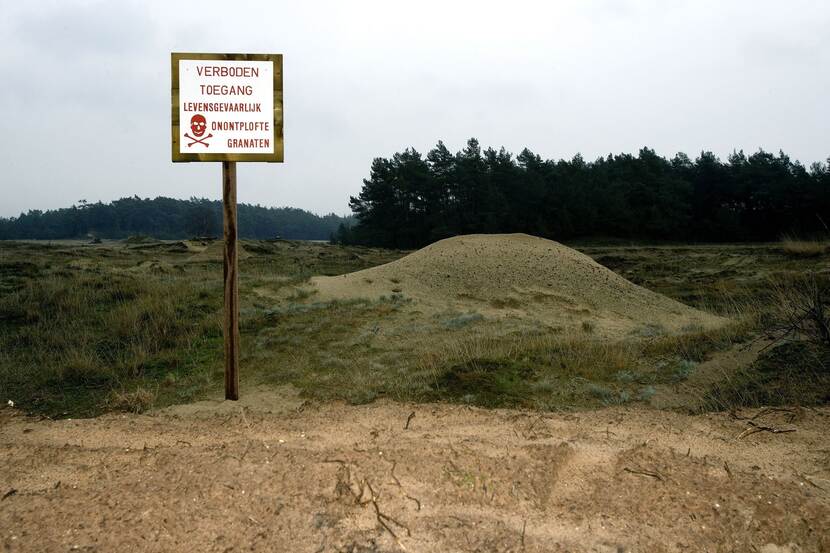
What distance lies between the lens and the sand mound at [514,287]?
39.4 feet

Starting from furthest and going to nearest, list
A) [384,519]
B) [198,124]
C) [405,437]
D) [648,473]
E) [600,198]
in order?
1. [600,198]
2. [198,124]
3. [405,437]
4. [648,473]
5. [384,519]

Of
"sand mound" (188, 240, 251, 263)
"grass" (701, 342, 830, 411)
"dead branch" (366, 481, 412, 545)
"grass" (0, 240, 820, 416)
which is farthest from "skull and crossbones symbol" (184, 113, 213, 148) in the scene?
"sand mound" (188, 240, 251, 263)

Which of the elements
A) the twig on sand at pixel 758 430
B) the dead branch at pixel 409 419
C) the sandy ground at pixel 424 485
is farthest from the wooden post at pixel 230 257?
the twig on sand at pixel 758 430

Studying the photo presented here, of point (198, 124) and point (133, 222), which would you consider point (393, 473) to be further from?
point (133, 222)

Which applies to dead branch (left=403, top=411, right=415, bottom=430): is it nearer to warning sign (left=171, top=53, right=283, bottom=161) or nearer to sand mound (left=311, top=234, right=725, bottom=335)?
warning sign (left=171, top=53, right=283, bottom=161)

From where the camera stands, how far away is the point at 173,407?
5.00 m

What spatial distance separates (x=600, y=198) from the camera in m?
34.4

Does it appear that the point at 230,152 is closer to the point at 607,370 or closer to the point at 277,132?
the point at 277,132

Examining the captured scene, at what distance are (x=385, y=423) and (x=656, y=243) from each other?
33.7 meters

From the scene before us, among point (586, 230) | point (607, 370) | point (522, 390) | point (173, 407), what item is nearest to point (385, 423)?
point (522, 390)

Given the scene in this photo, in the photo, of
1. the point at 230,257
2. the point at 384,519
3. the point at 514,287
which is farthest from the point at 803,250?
the point at 384,519

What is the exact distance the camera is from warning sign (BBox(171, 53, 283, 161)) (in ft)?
14.8

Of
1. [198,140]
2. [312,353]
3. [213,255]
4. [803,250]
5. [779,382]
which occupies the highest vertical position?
[198,140]

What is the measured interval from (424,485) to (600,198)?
33837 millimetres
